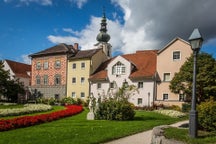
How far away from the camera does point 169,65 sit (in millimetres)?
33688

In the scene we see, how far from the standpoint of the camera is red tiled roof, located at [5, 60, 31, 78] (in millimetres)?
55931

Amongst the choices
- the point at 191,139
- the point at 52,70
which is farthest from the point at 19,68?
the point at 191,139

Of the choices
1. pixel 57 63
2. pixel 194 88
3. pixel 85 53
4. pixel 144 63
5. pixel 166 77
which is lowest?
pixel 194 88

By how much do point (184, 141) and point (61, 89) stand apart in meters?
38.9

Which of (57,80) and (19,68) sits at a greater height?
(19,68)

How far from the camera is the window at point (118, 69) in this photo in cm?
3772

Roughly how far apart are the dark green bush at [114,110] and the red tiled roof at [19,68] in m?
40.8

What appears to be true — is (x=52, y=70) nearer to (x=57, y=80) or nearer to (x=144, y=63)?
(x=57, y=80)

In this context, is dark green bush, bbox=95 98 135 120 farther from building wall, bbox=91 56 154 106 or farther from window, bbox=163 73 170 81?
window, bbox=163 73 170 81

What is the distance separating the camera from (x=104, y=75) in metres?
39.6

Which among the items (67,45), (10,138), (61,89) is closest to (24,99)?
(61,89)

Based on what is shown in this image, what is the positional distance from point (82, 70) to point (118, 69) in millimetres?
7603

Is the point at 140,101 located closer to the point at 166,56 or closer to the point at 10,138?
the point at 166,56

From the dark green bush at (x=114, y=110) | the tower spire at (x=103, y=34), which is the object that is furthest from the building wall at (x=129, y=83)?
the tower spire at (x=103, y=34)
